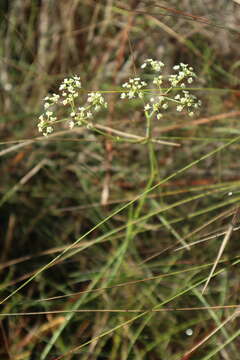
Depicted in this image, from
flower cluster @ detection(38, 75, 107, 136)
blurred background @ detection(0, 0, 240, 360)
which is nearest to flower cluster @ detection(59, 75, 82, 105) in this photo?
flower cluster @ detection(38, 75, 107, 136)

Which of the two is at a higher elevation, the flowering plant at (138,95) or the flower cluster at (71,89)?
the flower cluster at (71,89)

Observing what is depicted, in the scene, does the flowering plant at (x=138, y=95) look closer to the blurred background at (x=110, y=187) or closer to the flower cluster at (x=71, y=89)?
the flower cluster at (x=71, y=89)

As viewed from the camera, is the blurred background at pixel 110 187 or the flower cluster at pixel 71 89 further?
the blurred background at pixel 110 187

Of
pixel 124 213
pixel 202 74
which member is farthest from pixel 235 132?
pixel 124 213

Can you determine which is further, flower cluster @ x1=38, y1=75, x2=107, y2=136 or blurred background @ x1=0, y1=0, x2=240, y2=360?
blurred background @ x1=0, y1=0, x2=240, y2=360

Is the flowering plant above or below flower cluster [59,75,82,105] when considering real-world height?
below

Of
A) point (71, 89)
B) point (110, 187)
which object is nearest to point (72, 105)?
point (71, 89)

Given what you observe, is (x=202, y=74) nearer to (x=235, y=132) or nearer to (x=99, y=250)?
(x=235, y=132)

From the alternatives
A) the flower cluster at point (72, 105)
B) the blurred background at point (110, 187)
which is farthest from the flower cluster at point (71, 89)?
the blurred background at point (110, 187)

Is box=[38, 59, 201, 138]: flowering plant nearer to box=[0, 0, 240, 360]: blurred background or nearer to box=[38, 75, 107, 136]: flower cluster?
box=[38, 75, 107, 136]: flower cluster
